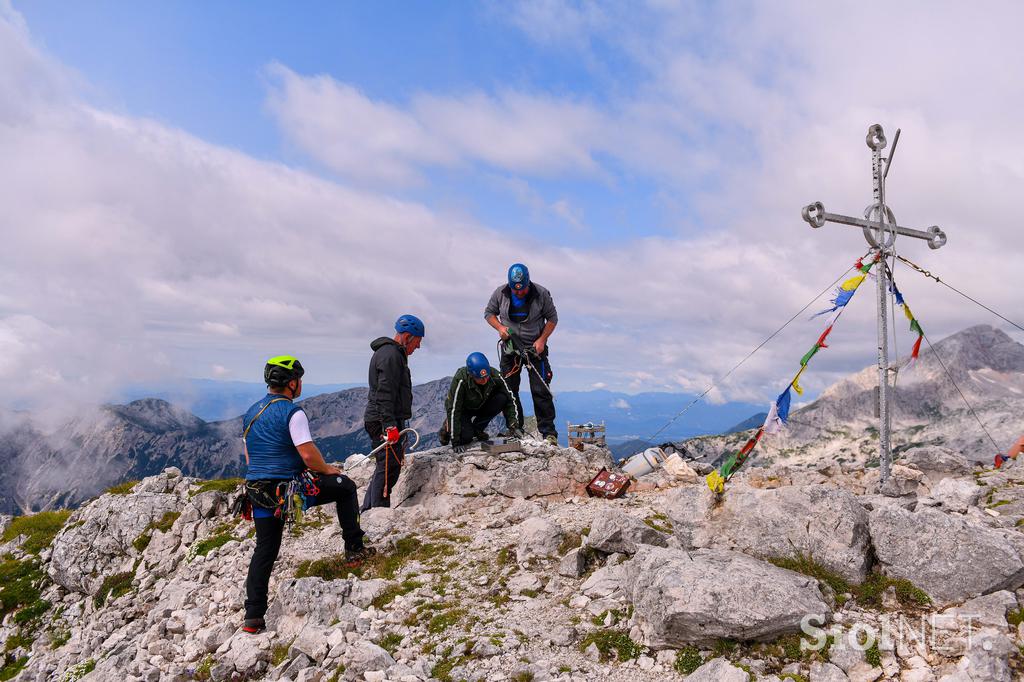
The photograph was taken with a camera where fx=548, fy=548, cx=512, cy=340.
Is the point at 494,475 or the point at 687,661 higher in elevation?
the point at 494,475

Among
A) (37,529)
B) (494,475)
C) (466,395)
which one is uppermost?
(466,395)

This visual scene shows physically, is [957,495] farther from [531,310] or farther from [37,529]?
[37,529]

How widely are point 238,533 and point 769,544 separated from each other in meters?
11.4

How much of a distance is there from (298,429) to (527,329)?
8.69m

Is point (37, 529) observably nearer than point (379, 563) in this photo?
No

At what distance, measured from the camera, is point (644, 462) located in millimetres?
15953

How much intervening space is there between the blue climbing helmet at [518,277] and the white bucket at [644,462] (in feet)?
19.9

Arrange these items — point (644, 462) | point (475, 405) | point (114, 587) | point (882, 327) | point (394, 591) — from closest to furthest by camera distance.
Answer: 1. point (394, 591)
2. point (882, 327)
3. point (114, 587)
4. point (475, 405)
5. point (644, 462)

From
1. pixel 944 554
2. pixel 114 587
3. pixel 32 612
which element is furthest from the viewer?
pixel 32 612

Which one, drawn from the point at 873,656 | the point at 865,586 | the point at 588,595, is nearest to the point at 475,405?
the point at 588,595

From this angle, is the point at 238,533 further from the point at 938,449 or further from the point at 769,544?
the point at 938,449

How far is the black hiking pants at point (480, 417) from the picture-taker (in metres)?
15.4

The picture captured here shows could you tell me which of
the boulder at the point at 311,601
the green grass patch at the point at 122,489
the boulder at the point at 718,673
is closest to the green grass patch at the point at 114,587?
the green grass patch at the point at 122,489

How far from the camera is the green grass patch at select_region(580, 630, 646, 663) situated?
22.0 ft
